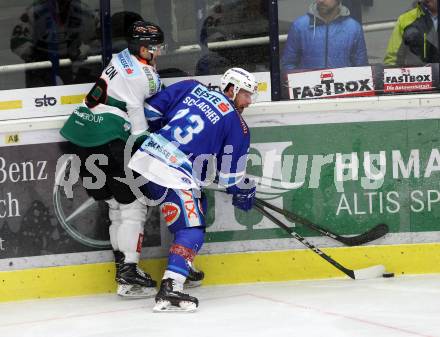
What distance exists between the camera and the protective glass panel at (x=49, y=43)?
5.75 meters

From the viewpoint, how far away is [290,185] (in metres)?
5.91

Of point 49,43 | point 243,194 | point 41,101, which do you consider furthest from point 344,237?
point 49,43

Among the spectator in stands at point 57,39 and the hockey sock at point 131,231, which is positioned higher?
the spectator in stands at point 57,39

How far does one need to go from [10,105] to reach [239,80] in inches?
53.4

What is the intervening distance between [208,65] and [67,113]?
0.86 m

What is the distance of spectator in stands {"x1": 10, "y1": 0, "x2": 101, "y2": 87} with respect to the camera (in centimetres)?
576

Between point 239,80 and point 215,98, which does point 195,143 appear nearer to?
point 215,98

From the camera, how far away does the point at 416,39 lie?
589 centimetres

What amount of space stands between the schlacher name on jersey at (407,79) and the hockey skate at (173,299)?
1.78 metres

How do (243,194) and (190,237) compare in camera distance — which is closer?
(190,237)

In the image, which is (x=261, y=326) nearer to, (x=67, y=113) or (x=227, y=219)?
(x=227, y=219)

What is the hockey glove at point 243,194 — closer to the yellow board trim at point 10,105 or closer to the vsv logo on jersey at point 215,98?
the vsv logo on jersey at point 215,98

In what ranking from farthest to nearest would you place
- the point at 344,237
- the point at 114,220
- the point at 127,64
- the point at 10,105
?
the point at 344,237 < the point at 10,105 < the point at 114,220 < the point at 127,64

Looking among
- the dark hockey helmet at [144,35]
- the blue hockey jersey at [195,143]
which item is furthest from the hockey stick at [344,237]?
the dark hockey helmet at [144,35]
